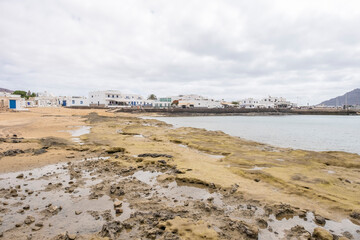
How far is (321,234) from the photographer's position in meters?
4.63

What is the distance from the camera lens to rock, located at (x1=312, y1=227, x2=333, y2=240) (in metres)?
4.60

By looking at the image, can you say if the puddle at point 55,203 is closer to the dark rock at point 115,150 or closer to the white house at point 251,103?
the dark rock at point 115,150

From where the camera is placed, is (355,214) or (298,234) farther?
(355,214)

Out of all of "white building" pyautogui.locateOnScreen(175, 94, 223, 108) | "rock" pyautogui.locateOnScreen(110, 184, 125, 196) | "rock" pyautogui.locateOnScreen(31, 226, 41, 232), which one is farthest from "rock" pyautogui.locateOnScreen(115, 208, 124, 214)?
"white building" pyautogui.locateOnScreen(175, 94, 223, 108)

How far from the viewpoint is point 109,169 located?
29.6 ft

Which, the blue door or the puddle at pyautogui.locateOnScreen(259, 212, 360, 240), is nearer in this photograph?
the puddle at pyautogui.locateOnScreen(259, 212, 360, 240)

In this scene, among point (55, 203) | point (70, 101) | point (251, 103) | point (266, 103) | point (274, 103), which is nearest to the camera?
point (55, 203)

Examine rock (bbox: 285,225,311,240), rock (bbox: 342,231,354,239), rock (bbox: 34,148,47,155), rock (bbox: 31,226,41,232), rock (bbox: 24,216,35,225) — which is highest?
rock (bbox: 34,148,47,155)

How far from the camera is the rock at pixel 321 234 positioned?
4598 mm

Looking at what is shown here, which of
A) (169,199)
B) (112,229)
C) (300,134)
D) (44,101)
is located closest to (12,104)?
(44,101)

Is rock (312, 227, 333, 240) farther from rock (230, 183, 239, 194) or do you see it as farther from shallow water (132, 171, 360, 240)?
rock (230, 183, 239, 194)

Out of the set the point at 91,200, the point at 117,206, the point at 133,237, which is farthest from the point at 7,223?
the point at 133,237


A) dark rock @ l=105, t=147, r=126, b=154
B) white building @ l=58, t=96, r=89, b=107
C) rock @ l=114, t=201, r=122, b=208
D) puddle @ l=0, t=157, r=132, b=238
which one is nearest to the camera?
puddle @ l=0, t=157, r=132, b=238

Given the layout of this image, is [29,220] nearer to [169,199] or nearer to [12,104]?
[169,199]
